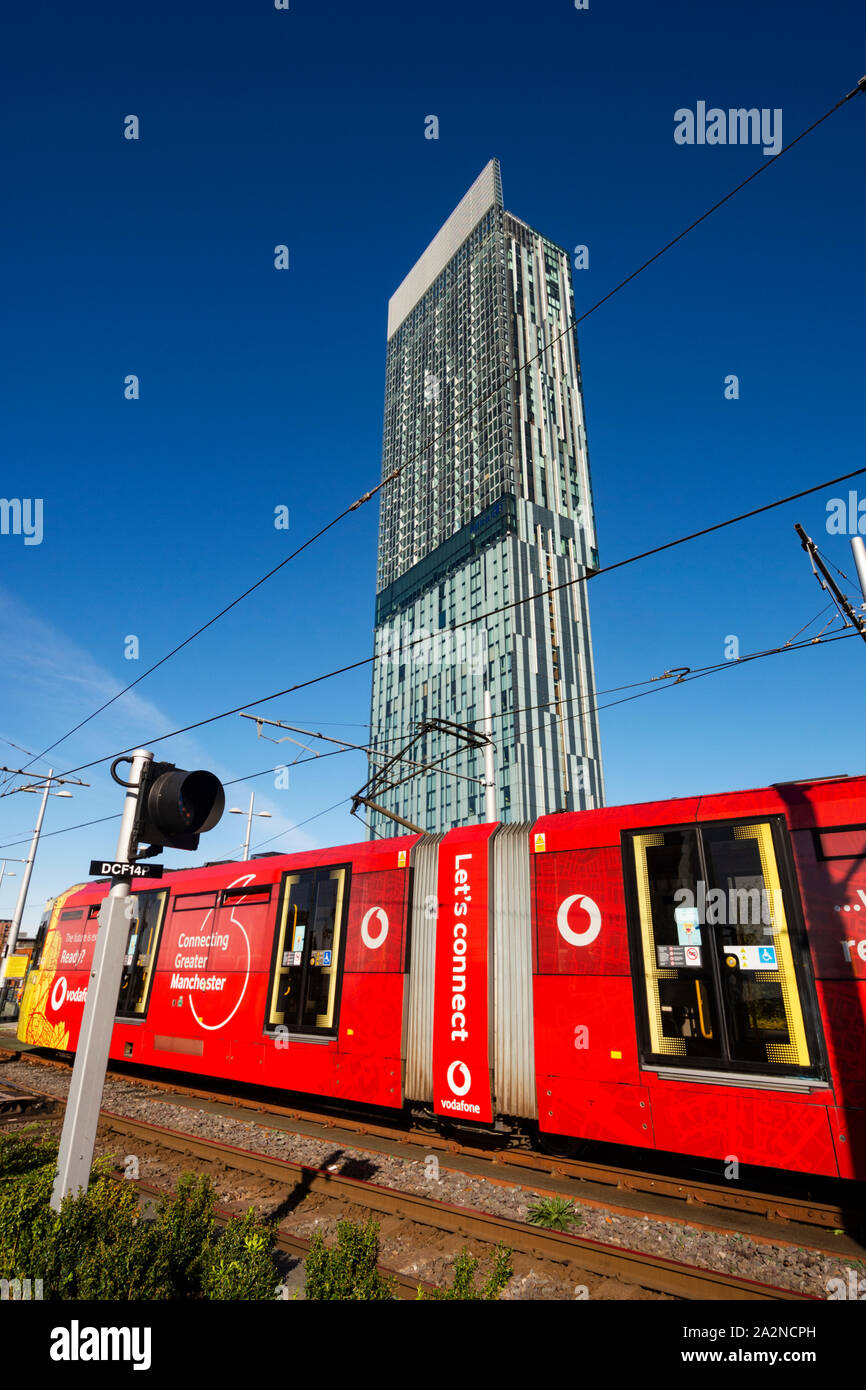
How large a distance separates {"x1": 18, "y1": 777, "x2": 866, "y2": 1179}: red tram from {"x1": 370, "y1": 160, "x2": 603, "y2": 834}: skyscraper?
57883 millimetres

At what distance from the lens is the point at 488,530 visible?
87.9 metres

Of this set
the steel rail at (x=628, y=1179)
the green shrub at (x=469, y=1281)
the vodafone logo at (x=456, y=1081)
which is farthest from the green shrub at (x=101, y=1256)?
the steel rail at (x=628, y=1179)

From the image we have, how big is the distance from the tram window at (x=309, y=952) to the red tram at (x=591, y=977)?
0.04 meters

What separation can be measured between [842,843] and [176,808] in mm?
6713

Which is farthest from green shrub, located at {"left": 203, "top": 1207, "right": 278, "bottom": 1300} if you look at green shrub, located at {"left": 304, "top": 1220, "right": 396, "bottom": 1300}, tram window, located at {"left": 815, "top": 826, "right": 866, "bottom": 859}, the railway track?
tram window, located at {"left": 815, "top": 826, "right": 866, "bottom": 859}

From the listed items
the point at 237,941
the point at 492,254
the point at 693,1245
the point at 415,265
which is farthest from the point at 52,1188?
the point at 415,265

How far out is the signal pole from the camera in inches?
212

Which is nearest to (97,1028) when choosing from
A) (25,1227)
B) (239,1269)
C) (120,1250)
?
(25,1227)

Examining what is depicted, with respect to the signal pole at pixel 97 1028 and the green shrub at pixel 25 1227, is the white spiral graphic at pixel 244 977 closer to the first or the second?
the green shrub at pixel 25 1227

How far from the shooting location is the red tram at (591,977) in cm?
714

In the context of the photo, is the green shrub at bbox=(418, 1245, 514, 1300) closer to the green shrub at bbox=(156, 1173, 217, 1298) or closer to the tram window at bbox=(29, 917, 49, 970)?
the green shrub at bbox=(156, 1173, 217, 1298)

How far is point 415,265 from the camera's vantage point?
123000mm
